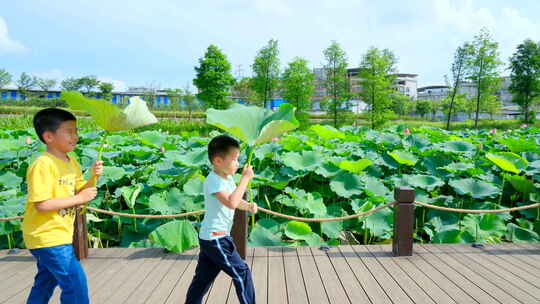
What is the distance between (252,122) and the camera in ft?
5.44

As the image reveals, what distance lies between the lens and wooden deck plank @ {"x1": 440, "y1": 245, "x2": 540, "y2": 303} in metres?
2.44

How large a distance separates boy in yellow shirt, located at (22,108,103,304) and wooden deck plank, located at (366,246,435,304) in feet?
6.34

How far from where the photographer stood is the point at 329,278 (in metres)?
2.70

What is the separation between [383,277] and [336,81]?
2222 centimetres

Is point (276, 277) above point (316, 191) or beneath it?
beneath

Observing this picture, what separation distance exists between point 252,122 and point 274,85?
81.6 ft

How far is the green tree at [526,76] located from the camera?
91.7 feet

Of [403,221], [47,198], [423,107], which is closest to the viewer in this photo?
[47,198]

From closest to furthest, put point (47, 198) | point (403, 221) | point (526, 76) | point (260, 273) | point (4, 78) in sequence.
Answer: point (47, 198)
point (260, 273)
point (403, 221)
point (526, 76)
point (4, 78)

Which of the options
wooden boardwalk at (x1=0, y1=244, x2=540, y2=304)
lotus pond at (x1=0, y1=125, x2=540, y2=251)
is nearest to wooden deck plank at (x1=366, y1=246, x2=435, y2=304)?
wooden boardwalk at (x1=0, y1=244, x2=540, y2=304)

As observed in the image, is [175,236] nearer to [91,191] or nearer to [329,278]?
[329,278]

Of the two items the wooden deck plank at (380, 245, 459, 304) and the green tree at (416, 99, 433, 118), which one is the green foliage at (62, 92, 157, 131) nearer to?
the wooden deck plank at (380, 245, 459, 304)

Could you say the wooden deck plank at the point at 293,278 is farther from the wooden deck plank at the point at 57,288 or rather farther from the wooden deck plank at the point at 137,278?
the wooden deck plank at the point at 57,288

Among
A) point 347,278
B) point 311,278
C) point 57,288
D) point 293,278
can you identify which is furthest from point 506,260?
point 57,288
